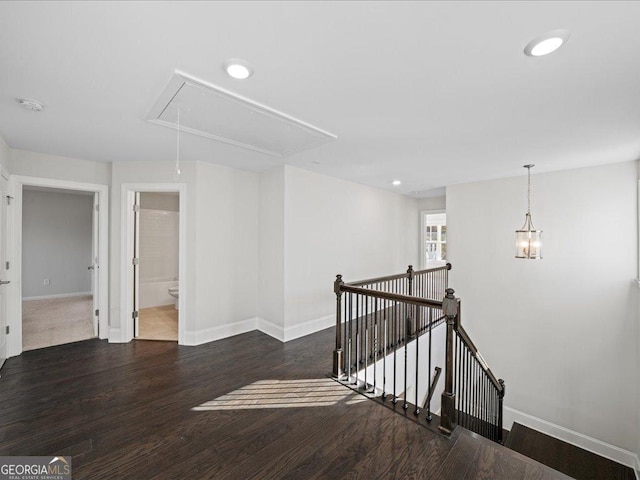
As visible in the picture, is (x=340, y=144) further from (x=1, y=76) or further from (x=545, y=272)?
(x=545, y=272)

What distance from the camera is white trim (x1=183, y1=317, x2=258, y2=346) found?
3844 mm

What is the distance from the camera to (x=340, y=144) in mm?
3197

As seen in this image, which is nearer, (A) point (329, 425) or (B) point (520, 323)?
(A) point (329, 425)

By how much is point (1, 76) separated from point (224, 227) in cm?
253

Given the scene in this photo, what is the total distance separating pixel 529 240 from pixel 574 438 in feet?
9.51

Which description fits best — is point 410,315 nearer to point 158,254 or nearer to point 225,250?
point 225,250

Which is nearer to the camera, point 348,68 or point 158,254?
point 348,68

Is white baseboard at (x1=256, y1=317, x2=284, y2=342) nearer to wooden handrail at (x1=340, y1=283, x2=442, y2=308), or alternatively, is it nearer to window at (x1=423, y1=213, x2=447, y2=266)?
wooden handrail at (x1=340, y1=283, x2=442, y2=308)

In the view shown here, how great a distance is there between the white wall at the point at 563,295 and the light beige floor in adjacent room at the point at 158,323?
5056 mm

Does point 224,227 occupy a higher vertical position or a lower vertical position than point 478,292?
higher

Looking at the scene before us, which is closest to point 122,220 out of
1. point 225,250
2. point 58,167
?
point 58,167

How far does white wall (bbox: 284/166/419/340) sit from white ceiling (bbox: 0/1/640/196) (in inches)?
52.6

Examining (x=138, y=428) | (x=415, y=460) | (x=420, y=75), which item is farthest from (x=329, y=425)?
(x=420, y=75)

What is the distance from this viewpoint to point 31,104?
223 cm
